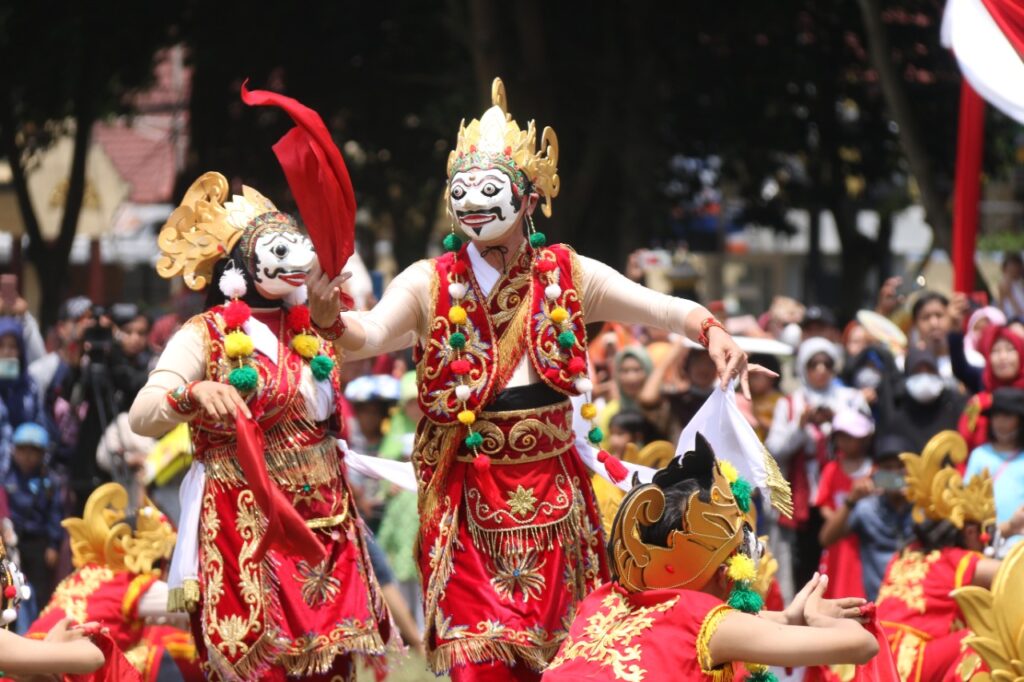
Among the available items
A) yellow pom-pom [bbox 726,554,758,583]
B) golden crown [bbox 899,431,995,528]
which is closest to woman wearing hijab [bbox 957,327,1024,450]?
golden crown [bbox 899,431,995,528]

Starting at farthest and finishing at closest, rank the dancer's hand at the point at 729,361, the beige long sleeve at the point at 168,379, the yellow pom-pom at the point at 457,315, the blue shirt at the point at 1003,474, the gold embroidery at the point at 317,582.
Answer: the blue shirt at the point at 1003,474, the gold embroidery at the point at 317,582, the yellow pom-pom at the point at 457,315, the beige long sleeve at the point at 168,379, the dancer's hand at the point at 729,361

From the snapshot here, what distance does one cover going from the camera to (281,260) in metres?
6.28

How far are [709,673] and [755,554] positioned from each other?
1.36 ft

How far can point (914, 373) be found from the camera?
352 inches

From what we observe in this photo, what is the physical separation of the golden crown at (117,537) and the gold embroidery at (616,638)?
247 cm

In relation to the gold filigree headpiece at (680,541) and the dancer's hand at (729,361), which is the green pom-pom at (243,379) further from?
the gold filigree headpiece at (680,541)

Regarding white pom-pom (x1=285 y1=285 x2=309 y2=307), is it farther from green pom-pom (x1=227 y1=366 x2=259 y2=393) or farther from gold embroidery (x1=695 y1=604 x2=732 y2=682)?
gold embroidery (x1=695 y1=604 x2=732 y2=682)

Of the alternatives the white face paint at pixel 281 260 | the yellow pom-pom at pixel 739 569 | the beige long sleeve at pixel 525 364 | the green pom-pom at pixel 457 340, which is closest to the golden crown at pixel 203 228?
the white face paint at pixel 281 260

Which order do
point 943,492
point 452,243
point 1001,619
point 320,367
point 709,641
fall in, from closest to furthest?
point 709,641
point 1001,619
point 452,243
point 320,367
point 943,492

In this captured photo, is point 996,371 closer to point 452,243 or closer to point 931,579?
point 931,579

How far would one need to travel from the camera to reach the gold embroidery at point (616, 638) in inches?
176

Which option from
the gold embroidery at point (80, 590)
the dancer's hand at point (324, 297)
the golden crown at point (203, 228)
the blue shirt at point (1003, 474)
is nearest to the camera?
the dancer's hand at point (324, 297)

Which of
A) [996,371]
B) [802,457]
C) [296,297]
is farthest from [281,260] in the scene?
[802,457]

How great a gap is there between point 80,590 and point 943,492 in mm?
2960
